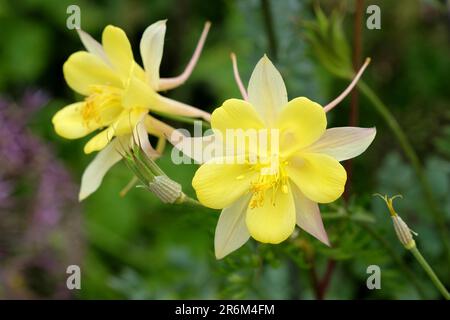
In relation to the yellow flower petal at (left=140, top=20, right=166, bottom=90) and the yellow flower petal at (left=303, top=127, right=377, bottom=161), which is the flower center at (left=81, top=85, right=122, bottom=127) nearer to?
the yellow flower petal at (left=140, top=20, right=166, bottom=90)

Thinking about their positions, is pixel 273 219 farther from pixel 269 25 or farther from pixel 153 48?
pixel 269 25

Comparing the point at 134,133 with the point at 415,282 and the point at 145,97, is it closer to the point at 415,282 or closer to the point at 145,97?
the point at 145,97

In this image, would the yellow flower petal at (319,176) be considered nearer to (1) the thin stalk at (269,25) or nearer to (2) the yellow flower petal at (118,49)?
(2) the yellow flower petal at (118,49)

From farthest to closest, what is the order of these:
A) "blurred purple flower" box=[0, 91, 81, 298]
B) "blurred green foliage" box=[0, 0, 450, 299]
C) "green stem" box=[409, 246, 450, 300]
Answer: "blurred purple flower" box=[0, 91, 81, 298] → "blurred green foliage" box=[0, 0, 450, 299] → "green stem" box=[409, 246, 450, 300]

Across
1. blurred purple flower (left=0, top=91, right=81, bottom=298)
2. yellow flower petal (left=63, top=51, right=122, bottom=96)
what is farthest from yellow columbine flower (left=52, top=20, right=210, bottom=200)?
blurred purple flower (left=0, top=91, right=81, bottom=298)

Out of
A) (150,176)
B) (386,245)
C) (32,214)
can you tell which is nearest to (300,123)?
(150,176)

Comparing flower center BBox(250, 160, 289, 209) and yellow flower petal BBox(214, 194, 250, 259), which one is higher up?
flower center BBox(250, 160, 289, 209)

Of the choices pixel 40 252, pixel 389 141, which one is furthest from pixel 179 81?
pixel 389 141

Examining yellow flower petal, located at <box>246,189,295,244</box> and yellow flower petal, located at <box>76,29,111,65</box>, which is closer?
yellow flower petal, located at <box>246,189,295,244</box>
